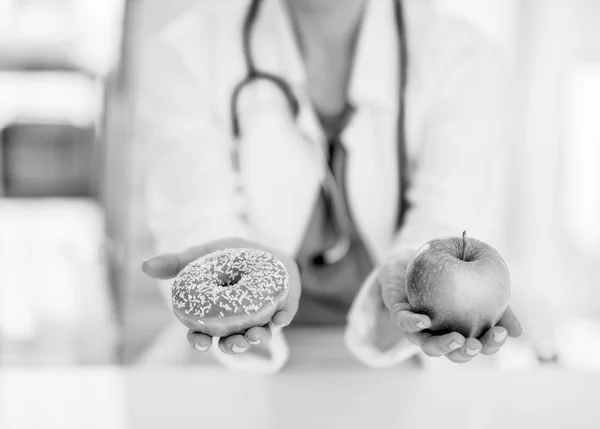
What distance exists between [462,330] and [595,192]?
8.18ft

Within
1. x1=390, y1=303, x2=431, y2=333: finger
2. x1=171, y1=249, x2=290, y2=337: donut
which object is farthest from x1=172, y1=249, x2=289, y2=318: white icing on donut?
x1=390, y1=303, x2=431, y2=333: finger

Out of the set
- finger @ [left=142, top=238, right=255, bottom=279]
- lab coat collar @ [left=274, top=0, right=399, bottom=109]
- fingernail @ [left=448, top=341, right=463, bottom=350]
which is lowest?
finger @ [left=142, top=238, right=255, bottom=279]

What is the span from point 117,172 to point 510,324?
200 centimetres

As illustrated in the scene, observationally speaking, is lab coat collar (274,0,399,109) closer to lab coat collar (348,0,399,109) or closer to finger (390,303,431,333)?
lab coat collar (348,0,399,109)

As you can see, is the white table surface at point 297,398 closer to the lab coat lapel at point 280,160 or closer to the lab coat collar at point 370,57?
the lab coat lapel at point 280,160

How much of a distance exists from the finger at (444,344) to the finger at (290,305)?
0.13 metres

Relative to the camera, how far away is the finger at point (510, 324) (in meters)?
0.62

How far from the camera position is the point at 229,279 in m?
0.68

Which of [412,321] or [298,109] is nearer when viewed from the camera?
[412,321]

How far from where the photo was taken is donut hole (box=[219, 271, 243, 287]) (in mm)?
675

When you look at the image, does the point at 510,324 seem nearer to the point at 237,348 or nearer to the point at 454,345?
the point at 454,345

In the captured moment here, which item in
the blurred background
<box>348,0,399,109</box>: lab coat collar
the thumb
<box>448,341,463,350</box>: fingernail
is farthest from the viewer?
the blurred background

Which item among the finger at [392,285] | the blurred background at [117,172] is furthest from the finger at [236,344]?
the blurred background at [117,172]

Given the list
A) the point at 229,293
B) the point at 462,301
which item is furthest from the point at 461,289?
the point at 229,293
